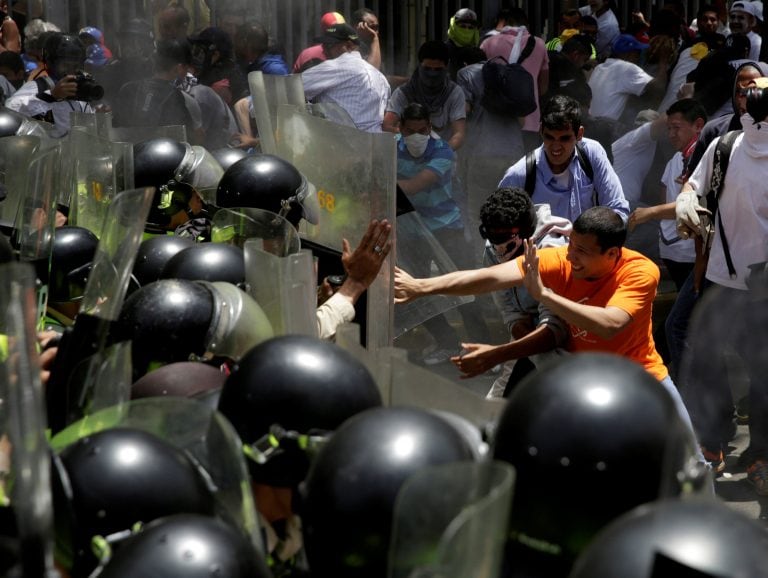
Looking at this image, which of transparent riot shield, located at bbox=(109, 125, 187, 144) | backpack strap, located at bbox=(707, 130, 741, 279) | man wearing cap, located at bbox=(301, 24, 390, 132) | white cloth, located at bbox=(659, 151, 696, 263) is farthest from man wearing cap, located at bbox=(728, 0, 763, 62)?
transparent riot shield, located at bbox=(109, 125, 187, 144)

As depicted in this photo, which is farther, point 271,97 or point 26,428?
point 271,97

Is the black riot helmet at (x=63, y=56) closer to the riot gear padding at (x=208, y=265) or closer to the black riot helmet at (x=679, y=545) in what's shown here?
the riot gear padding at (x=208, y=265)

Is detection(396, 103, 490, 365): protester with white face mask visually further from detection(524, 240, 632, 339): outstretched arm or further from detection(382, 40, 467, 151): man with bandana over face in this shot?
detection(524, 240, 632, 339): outstretched arm

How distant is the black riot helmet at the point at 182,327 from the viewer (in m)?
4.29

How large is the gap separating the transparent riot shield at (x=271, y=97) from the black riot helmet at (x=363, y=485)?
451 cm

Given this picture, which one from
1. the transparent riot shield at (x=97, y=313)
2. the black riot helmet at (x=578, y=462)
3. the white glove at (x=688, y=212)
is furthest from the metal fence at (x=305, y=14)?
the black riot helmet at (x=578, y=462)

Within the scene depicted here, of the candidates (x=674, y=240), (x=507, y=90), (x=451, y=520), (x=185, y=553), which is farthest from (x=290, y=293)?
(x=507, y=90)

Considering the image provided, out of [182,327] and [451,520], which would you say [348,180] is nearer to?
[182,327]

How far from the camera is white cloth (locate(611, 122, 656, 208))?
8875 millimetres

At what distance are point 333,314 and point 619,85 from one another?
614 centimetres

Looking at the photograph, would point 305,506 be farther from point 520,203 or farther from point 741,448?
point 741,448

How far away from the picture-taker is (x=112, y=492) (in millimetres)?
2934

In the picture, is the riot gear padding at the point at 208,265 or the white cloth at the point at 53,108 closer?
the riot gear padding at the point at 208,265

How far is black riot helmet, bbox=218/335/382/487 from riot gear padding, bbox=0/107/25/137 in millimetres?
5358
